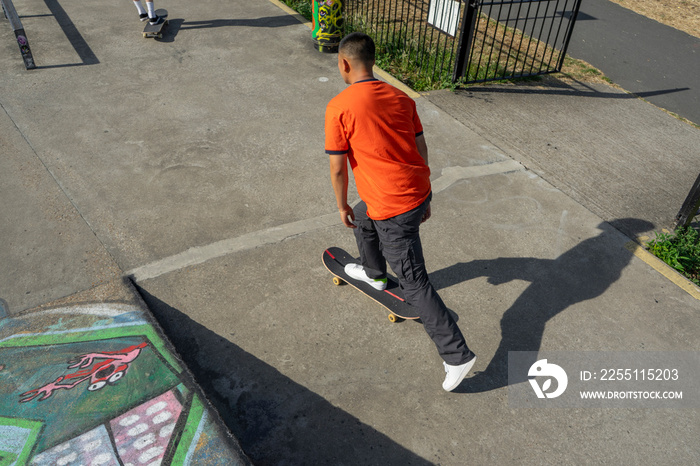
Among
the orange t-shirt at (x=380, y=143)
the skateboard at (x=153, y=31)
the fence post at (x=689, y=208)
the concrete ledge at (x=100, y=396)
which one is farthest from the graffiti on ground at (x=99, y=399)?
the skateboard at (x=153, y=31)

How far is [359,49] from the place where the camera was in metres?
2.99

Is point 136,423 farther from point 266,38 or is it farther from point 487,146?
point 266,38

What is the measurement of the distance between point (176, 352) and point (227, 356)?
39 centimetres

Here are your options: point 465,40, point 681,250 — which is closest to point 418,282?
point 681,250

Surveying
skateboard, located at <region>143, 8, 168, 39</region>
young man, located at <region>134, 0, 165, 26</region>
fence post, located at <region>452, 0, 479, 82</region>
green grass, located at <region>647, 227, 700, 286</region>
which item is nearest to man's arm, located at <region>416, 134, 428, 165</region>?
green grass, located at <region>647, 227, 700, 286</region>

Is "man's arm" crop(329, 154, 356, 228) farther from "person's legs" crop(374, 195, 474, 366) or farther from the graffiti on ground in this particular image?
the graffiti on ground

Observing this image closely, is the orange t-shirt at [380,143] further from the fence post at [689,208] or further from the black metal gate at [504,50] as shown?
the black metal gate at [504,50]

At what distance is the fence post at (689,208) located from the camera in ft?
15.2

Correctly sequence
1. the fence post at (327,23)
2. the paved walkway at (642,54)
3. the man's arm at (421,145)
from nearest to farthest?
the man's arm at (421,145) < the paved walkway at (642,54) < the fence post at (327,23)

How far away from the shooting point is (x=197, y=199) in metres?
4.99

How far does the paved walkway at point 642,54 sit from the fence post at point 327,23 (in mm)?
4285

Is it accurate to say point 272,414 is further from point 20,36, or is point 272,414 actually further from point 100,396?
point 20,36

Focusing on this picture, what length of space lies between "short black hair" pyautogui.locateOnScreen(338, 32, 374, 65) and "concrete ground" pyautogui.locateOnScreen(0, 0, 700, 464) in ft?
6.20

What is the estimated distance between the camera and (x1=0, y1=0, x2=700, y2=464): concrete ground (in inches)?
125
